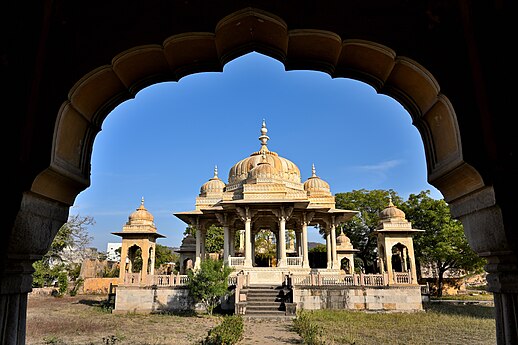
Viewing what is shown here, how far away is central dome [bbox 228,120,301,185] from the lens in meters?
25.6

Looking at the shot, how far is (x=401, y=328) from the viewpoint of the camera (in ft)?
42.5

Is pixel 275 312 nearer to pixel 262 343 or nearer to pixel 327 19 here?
pixel 262 343

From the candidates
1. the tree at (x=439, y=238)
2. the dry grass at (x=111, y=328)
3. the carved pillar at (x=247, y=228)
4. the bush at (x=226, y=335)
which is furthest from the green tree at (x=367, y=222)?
the bush at (x=226, y=335)

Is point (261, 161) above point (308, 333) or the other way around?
above

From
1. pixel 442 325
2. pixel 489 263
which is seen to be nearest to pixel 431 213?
pixel 442 325

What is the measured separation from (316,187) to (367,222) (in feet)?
42.6

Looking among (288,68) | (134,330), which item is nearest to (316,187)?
(134,330)

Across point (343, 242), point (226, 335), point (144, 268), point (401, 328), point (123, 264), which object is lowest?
point (401, 328)

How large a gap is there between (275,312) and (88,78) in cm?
1474

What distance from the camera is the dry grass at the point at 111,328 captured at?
10.6m

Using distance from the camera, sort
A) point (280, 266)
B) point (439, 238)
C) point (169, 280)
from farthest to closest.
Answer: point (439, 238) < point (280, 266) < point (169, 280)

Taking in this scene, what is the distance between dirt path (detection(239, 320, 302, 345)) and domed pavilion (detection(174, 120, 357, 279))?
527 cm

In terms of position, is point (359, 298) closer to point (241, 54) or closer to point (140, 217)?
point (140, 217)

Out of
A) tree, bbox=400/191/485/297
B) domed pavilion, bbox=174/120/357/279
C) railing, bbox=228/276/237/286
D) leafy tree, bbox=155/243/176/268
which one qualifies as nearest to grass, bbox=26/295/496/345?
railing, bbox=228/276/237/286
